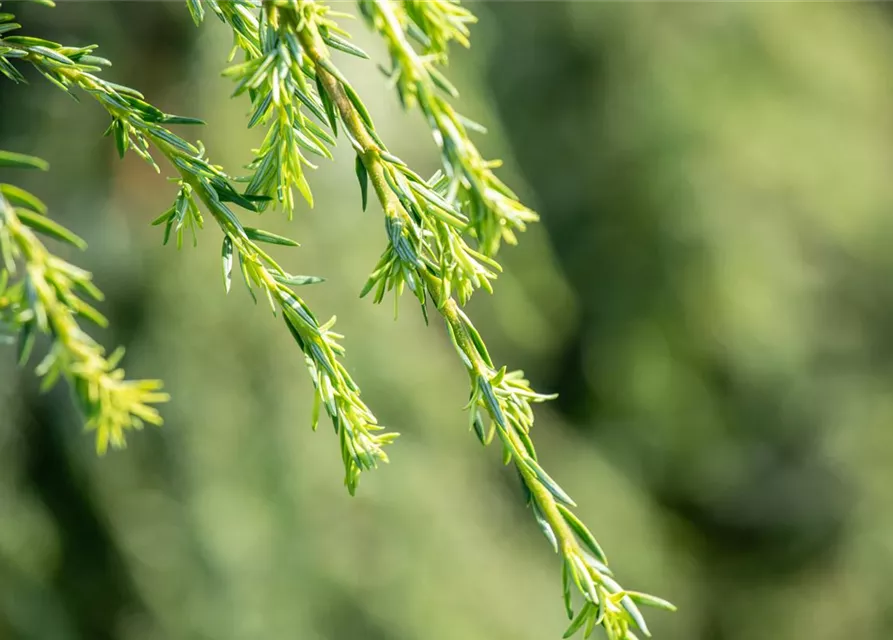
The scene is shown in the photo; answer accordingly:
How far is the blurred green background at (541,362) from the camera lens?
1157 mm

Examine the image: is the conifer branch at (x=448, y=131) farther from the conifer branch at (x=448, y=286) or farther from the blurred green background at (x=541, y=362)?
the blurred green background at (x=541, y=362)

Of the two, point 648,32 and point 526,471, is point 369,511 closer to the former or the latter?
point 526,471

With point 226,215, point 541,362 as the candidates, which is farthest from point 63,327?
point 541,362

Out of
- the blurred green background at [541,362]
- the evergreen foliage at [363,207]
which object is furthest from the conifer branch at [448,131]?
the blurred green background at [541,362]

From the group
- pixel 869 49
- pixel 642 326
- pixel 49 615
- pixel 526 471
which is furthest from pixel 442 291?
pixel 869 49

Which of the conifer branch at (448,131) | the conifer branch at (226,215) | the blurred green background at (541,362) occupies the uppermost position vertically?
the conifer branch at (448,131)

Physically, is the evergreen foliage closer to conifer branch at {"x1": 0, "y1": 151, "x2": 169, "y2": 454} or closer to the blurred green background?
conifer branch at {"x1": 0, "y1": 151, "x2": 169, "y2": 454}

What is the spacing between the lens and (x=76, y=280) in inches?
9.0

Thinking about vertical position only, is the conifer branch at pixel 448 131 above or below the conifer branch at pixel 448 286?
above

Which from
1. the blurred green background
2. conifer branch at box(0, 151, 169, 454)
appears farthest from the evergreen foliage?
the blurred green background

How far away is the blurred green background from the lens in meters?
1.16

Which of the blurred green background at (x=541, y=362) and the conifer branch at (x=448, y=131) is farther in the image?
the blurred green background at (x=541, y=362)

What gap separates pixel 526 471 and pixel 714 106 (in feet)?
6.47

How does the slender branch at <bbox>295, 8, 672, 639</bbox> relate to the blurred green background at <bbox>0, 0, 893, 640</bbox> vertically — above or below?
above
